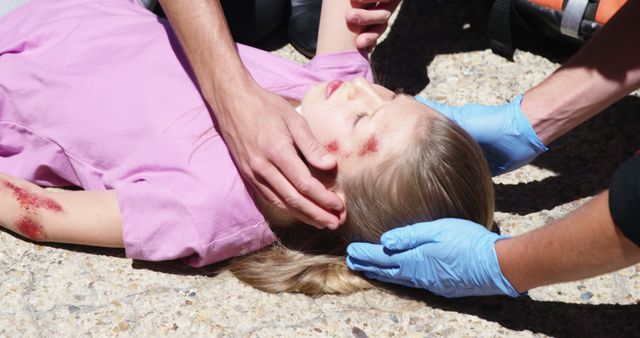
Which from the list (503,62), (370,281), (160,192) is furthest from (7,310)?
(503,62)

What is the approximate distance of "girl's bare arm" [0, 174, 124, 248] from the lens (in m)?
2.00

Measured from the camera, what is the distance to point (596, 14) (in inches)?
102

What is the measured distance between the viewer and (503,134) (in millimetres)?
2236

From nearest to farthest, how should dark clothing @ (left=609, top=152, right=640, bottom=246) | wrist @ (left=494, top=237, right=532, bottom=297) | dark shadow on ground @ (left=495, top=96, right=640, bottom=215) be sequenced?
dark clothing @ (left=609, top=152, right=640, bottom=246) < wrist @ (left=494, top=237, right=532, bottom=297) < dark shadow on ground @ (left=495, top=96, right=640, bottom=215)

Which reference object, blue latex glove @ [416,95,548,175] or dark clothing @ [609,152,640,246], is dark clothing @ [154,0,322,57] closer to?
blue latex glove @ [416,95,548,175]

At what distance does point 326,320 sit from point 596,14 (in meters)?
1.29

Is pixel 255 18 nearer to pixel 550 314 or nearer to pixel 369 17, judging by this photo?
pixel 369 17

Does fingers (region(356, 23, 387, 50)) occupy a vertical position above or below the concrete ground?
above

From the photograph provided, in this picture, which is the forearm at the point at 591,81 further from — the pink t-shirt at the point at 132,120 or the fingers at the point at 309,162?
the fingers at the point at 309,162

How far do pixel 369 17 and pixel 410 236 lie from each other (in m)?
0.74

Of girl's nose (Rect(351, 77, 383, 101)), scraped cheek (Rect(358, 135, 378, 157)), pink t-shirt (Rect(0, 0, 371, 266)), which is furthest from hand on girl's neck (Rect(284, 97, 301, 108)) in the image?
scraped cheek (Rect(358, 135, 378, 157))

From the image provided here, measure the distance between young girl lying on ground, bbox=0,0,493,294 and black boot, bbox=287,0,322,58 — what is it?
0.47 metres

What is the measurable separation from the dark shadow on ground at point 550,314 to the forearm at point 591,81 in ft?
1.52

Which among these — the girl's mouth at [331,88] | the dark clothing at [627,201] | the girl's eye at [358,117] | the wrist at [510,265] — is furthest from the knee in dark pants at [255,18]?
the dark clothing at [627,201]
